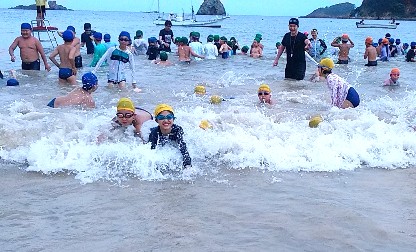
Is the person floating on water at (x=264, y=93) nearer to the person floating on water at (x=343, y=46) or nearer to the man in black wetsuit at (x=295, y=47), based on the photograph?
the man in black wetsuit at (x=295, y=47)

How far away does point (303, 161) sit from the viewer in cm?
591

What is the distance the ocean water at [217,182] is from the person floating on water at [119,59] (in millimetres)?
897

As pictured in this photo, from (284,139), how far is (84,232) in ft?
12.1

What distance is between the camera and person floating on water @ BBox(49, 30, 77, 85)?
35.5ft

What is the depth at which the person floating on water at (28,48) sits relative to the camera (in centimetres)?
1149

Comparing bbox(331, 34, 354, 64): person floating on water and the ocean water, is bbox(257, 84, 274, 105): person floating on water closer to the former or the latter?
the ocean water

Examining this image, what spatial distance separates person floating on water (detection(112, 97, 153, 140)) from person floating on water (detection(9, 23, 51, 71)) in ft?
20.2

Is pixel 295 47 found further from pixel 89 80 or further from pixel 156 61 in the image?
pixel 156 61

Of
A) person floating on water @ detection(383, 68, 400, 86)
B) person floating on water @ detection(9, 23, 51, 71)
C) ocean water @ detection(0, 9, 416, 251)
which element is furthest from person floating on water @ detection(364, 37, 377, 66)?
person floating on water @ detection(9, 23, 51, 71)

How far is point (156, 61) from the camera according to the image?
1644cm

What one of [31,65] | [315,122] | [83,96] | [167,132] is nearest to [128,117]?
[167,132]

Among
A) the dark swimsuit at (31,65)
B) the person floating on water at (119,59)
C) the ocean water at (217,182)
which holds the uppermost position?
the person floating on water at (119,59)

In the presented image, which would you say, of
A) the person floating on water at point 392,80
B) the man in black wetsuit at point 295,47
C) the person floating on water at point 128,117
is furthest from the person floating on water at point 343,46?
the person floating on water at point 128,117

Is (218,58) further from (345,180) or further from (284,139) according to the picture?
(345,180)
